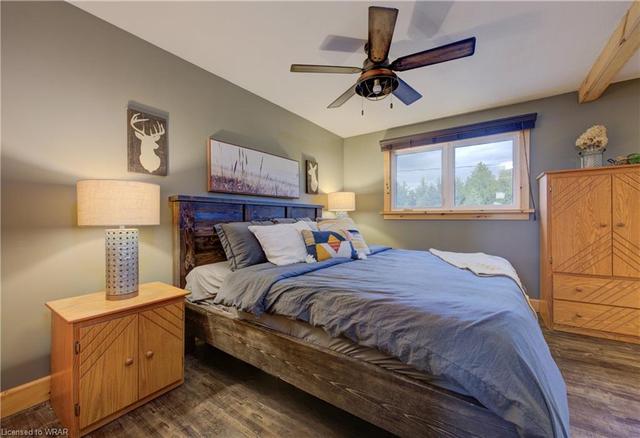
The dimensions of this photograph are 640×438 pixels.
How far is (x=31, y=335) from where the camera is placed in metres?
1.56

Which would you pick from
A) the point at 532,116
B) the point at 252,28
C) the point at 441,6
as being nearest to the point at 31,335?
the point at 252,28

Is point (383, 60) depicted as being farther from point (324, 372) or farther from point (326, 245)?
point (324, 372)

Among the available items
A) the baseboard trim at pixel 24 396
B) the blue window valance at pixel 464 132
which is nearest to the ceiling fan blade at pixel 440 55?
the blue window valance at pixel 464 132

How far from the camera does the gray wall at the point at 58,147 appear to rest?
4.92 ft

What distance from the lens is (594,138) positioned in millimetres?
2598

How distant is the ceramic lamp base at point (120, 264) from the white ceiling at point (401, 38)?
1.51 m

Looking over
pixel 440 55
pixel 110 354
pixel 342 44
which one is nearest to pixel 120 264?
pixel 110 354

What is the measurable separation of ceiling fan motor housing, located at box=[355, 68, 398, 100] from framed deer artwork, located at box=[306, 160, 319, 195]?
5.85 ft

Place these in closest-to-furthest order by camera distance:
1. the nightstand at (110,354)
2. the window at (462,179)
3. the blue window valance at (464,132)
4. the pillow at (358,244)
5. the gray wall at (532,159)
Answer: the nightstand at (110,354) < the pillow at (358,244) < the gray wall at (532,159) < the blue window valance at (464,132) < the window at (462,179)

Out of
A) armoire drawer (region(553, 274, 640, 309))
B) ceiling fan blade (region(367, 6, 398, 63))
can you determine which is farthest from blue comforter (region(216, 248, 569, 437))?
armoire drawer (region(553, 274, 640, 309))

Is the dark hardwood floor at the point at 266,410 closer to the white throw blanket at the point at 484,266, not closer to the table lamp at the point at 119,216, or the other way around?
the white throw blanket at the point at 484,266

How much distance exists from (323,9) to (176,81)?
139 centimetres

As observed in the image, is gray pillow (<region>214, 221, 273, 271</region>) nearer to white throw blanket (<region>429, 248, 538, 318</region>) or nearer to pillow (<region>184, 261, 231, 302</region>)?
pillow (<region>184, 261, 231, 302</region>)

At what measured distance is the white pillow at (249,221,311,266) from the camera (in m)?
2.08
